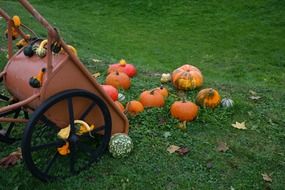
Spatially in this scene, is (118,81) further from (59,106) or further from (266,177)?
(266,177)

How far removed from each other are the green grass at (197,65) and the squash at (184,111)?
0.09 meters

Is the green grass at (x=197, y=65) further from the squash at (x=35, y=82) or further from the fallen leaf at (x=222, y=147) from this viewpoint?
the squash at (x=35, y=82)

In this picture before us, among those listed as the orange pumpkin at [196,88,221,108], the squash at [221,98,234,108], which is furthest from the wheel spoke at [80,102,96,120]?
the squash at [221,98,234,108]

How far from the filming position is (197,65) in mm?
9188

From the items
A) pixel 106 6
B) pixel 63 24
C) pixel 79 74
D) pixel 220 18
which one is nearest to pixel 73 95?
pixel 79 74

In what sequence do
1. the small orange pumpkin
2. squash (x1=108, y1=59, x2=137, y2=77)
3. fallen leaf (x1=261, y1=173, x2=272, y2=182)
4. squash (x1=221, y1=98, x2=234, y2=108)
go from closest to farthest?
fallen leaf (x1=261, y1=173, x2=272, y2=182)
the small orange pumpkin
squash (x1=221, y1=98, x2=234, y2=108)
squash (x1=108, y1=59, x2=137, y2=77)

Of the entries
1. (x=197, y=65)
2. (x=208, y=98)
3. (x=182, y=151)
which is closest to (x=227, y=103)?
(x=208, y=98)

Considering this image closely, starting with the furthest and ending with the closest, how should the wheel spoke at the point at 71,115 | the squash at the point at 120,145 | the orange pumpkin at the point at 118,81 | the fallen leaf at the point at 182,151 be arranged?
the orange pumpkin at the point at 118,81
the fallen leaf at the point at 182,151
the squash at the point at 120,145
the wheel spoke at the point at 71,115

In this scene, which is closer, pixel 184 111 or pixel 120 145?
pixel 120 145

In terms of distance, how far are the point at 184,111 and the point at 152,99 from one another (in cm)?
40

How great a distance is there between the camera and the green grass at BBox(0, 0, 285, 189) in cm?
341

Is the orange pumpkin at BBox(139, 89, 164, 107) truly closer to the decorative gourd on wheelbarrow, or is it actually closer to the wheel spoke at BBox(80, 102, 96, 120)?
the decorative gourd on wheelbarrow

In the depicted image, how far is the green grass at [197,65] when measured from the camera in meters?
3.41

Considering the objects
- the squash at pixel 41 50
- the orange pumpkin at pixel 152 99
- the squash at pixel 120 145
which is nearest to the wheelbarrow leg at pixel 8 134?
the squash at pixel 41 50
